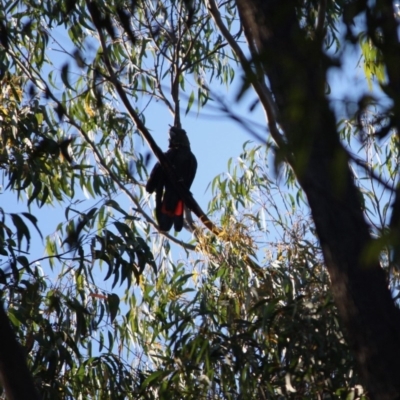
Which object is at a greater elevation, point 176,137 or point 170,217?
point 176,137

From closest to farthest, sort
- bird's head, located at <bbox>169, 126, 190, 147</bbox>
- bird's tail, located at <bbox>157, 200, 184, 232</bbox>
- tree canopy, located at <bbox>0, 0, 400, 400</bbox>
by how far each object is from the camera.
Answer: tree canopy, located at <bbox>0, 0, 400, 400</bbox>, bird's tail, located at <bbox>157, 200, 184, 232</bbox>, bird's head, located at <bbox>169, 126, 190, 147</bbox>

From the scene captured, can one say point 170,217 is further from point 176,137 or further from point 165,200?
point 176,137

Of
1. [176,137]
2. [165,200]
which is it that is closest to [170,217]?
[165,200]

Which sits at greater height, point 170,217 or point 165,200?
point 165,200

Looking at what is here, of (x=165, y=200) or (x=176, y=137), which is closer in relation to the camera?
(x=165, y=200)

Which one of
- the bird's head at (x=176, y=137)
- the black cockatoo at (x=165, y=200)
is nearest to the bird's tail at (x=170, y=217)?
the black cockatoo at (x=165, y=200)

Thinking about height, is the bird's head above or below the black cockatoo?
above

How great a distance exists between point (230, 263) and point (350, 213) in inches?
79.0

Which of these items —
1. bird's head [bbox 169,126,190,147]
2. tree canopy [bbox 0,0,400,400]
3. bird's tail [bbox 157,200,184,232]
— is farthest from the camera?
bird's head [bbox 169,126,190,147]

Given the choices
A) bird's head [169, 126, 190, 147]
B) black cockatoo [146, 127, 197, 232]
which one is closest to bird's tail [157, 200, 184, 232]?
black cockatoo [146, 127, 197, 232]

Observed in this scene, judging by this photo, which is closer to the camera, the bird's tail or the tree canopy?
the tree canopy

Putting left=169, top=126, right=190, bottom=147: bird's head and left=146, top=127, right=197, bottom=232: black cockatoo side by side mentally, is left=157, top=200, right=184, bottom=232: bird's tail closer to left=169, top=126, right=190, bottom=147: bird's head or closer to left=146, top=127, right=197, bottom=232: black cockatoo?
left=146, top=127, right=197, bottom=232: black cockatoo

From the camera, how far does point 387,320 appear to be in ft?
5.62

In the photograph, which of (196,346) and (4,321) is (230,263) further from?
(4,321)
